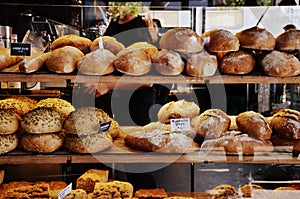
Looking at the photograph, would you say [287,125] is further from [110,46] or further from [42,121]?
[42,121]

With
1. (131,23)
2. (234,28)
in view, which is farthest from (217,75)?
(234,28)

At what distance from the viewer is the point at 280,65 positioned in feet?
5.76

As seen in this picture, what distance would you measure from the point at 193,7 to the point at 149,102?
2.89 metres

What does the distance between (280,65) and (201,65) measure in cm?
37

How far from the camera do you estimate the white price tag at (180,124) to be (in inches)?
74.5

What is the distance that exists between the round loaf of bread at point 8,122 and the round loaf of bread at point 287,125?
130 cm

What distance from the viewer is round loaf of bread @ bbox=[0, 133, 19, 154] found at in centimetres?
174

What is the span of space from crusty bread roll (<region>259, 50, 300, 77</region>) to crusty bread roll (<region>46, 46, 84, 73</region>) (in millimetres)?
893

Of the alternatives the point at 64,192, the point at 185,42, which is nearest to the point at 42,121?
the point at 64,192

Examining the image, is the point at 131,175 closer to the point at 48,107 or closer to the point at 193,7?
the point at 48,107

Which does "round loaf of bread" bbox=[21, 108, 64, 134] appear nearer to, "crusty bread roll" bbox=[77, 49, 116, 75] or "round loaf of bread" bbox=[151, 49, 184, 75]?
"crusty bread roll" bbox=[77, 49, 116, 75]

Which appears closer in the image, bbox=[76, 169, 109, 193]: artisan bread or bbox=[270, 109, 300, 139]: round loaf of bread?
bbox=[270, 109, 300, 139]: round loaf of bread

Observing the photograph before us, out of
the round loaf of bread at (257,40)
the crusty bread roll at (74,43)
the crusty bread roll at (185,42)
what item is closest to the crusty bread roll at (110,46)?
the crusty bread roll at (74,43)

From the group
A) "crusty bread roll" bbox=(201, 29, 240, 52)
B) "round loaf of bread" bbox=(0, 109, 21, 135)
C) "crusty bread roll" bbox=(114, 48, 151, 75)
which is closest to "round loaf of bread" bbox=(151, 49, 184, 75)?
"crusty bread roll" bbox=(114, 48, 151, 75)
